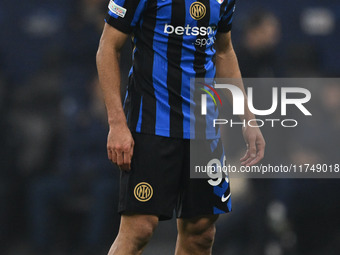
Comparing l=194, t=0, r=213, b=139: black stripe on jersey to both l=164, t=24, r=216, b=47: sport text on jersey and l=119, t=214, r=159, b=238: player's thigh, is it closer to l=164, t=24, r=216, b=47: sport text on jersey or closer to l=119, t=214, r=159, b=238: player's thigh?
l=164, t=24, r=216, b=47: sport text on jersey

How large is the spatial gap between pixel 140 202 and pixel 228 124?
1.59 m

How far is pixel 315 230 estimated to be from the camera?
3.99 meters

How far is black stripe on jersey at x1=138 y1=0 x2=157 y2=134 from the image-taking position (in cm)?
259

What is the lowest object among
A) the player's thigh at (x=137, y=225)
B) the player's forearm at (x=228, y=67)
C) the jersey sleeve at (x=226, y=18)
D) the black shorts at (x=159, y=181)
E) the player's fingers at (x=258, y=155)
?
the player's thigh at (x=137, y=225)

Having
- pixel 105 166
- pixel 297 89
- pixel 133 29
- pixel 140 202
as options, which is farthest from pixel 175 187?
pixel 297 89

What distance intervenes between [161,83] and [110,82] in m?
0.21

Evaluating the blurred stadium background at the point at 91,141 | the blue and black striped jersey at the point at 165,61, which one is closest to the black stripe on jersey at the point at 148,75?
the blue and black striped jersey at the point at 165,61

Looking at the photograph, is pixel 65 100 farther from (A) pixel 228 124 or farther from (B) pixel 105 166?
(A) pixel 228 124

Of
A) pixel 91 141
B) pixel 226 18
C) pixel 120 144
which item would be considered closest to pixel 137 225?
pixel 120 144

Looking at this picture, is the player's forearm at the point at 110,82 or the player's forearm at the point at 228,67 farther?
the player's forearm at the point at 228,67

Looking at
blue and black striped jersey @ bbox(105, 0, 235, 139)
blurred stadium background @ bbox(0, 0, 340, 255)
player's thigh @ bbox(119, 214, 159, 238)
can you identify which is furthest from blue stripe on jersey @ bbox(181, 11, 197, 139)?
blurred stadium background @ bbox(0, 0, 340, 255)

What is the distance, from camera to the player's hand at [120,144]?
8.18 ft

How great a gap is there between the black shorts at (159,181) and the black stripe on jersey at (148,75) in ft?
0.17

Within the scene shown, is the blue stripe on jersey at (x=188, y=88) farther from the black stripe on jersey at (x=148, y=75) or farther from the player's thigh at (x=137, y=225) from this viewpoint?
the player's thigh at (x=137, y=225)
